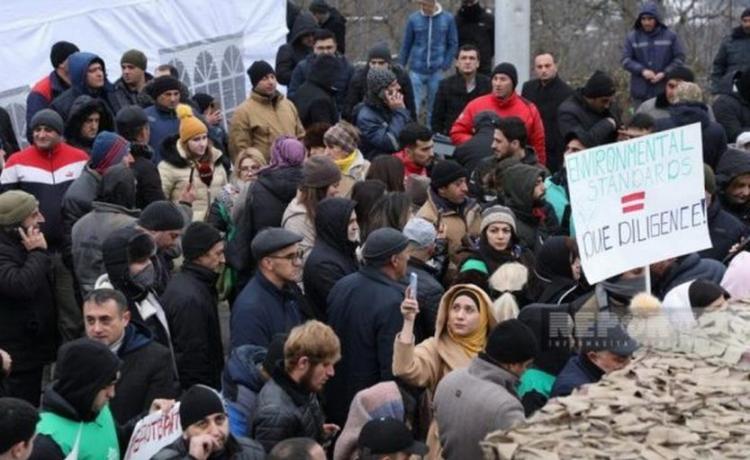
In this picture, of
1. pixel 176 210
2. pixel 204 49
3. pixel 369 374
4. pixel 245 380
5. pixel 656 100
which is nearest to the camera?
pixel 245 380

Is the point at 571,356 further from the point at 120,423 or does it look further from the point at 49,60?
the point at 49,60

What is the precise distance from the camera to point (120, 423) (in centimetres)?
940

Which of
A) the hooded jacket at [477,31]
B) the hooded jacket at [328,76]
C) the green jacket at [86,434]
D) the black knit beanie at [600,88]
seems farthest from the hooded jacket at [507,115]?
the green jacket at [86,434]

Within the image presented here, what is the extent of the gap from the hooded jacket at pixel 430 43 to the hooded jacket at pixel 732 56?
2.52 m

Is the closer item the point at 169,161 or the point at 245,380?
the point at 245,380

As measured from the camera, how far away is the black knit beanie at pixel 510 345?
877cm

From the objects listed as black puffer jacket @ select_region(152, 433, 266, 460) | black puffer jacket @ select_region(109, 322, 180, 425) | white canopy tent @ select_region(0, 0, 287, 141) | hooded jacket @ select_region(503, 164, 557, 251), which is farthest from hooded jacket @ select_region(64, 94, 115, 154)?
black puffer jacket @ select_region(152, 433, 266, 460)

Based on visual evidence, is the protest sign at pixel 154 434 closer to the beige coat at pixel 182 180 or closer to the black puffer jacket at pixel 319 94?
the beige coat at pixel 182 180

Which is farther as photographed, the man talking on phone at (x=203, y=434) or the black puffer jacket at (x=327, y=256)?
the black puffer jacket at (x=327, y=256)

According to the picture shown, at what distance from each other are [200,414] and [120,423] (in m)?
1.34

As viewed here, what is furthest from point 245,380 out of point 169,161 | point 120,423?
point 169,161

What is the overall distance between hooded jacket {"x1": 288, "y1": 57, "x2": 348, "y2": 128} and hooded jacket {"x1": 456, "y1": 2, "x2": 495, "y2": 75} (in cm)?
310

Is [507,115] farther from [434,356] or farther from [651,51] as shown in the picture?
[434,356]

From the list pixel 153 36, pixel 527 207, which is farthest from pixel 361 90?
pixel 527 207
